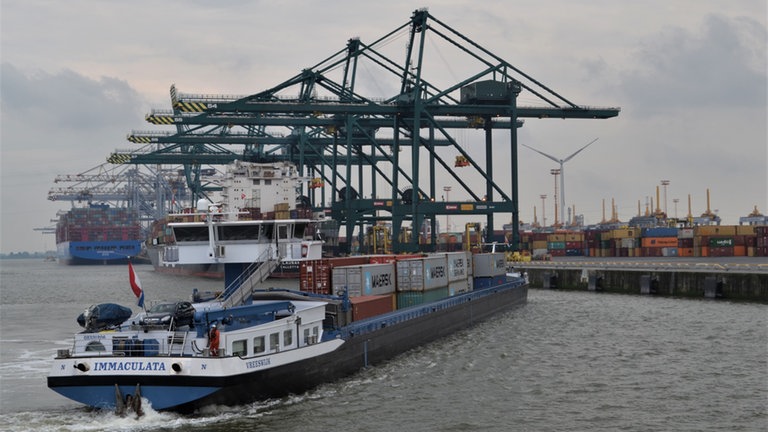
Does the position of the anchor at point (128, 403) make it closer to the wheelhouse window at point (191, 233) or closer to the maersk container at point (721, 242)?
the wheelhouse window at point (191, 233)

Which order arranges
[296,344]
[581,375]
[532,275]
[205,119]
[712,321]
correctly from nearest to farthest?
[296,344] → [581,375] → [712,321] → [205,119] → [532,275]

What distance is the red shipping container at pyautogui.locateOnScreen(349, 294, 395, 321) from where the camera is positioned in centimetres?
3406

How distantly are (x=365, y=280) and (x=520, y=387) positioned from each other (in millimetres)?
10057

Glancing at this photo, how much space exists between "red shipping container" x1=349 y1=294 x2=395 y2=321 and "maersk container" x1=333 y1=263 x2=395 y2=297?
539 mm

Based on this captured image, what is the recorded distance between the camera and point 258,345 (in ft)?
84.1

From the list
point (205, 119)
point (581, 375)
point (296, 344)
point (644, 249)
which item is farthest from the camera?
point (644, 249)

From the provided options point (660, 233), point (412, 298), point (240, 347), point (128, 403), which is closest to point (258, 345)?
point (240, 347)

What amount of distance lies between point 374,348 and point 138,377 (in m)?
12.1

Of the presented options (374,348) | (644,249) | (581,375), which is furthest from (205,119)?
(644,249)

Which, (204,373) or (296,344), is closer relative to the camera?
(204,373)

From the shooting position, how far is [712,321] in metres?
48.1

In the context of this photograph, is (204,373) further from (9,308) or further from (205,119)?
(9,308)

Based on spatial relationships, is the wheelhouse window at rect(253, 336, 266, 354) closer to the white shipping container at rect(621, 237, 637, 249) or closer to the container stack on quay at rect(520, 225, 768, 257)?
the container stack on quay at rect(520, 225, 768, 257)

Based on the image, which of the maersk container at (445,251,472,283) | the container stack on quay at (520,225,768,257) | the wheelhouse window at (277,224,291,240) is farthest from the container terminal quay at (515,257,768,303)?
the wheelhouse window at (277,224,291,240)
